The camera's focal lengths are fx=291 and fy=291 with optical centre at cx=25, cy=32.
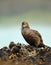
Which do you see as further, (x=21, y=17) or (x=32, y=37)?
(x=21, y=17)

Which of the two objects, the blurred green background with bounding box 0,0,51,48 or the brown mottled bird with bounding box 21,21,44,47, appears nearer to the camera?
the brown mottled bird with bounding box 21,21,44,47

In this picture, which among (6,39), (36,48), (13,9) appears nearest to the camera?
(36,48)

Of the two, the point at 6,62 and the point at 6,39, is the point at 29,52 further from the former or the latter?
the point at 6,39

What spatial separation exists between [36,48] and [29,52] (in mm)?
66

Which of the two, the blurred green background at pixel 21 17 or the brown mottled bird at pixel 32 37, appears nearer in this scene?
the brown mottled bird at pixel 32 37

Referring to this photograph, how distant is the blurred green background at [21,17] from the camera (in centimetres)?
234

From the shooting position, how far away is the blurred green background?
2338 millimetres

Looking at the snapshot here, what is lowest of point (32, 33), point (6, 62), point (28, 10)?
point (6, 62)

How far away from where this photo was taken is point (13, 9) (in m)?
2.53

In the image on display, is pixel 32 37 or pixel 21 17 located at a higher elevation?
pixel 21 17

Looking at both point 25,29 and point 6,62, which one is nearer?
point 6,62

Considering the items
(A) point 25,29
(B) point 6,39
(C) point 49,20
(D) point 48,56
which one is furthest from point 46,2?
(D) point 48,56

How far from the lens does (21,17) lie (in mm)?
2445

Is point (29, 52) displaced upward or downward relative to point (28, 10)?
downward
